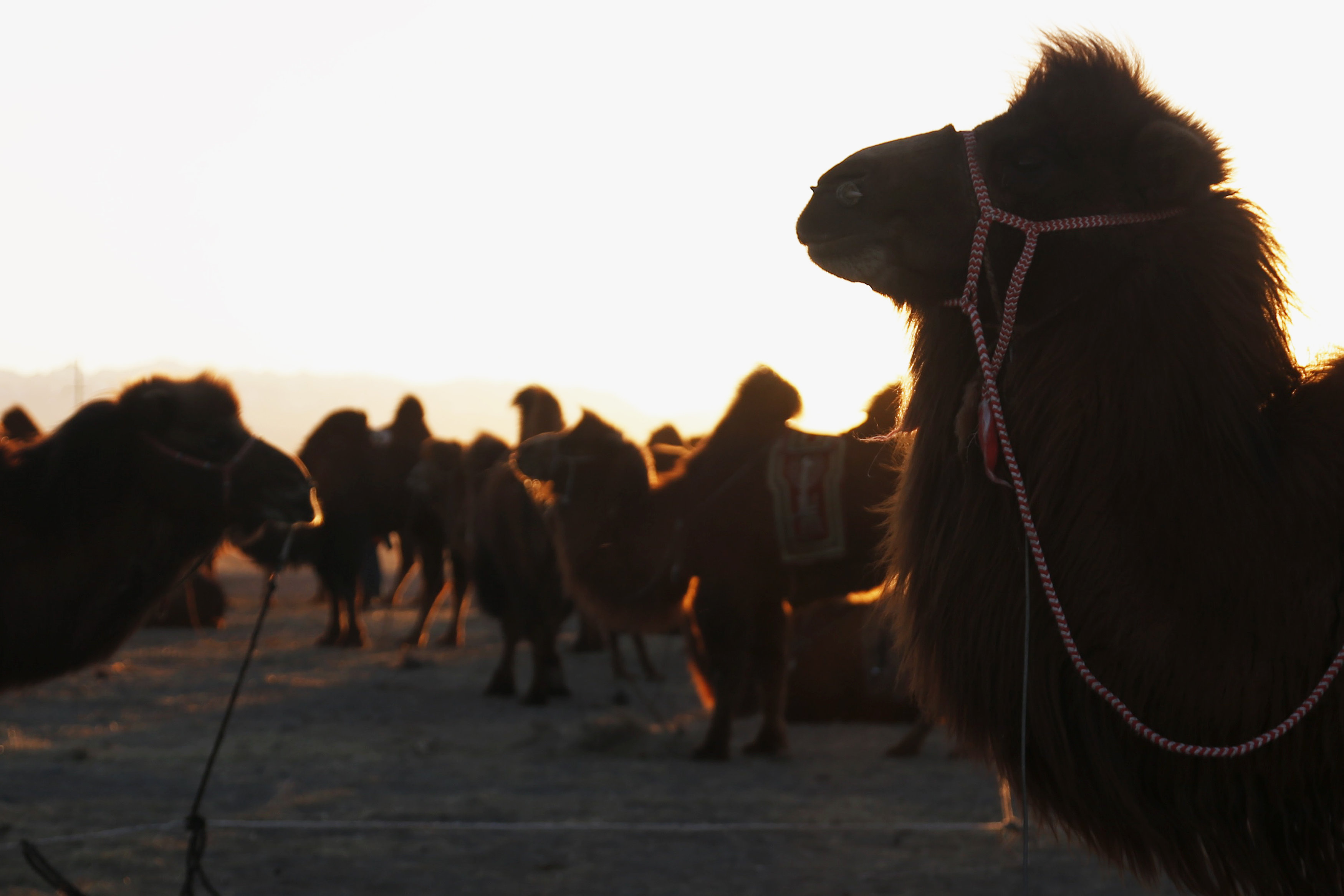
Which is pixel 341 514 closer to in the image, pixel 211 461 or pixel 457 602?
pixel 457 602

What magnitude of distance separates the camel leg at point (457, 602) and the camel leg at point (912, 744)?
815 centimetres

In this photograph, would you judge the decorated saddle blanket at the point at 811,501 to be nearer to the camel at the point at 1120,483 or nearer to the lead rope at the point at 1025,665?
the camel at the point at 1120,483

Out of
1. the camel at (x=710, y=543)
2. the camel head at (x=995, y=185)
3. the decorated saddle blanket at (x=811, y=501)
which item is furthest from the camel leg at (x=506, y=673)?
the camel head at (x=995, y=185)

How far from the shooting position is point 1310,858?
2.03 meters

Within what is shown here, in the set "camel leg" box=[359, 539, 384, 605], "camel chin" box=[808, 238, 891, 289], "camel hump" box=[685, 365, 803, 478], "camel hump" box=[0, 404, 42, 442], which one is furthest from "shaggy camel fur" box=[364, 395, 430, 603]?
"camel chin" box=[808, 238, 891, 289]

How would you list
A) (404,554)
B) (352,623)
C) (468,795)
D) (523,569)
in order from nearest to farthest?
(468,795), (523,569), (352,623), (404,554)

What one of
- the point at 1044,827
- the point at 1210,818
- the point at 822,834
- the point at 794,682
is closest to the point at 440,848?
the point at 822,834

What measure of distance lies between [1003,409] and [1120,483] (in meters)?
0.27

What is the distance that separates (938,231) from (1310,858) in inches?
53.9

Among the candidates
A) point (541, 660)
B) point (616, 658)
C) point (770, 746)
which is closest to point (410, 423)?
point (616, 658)

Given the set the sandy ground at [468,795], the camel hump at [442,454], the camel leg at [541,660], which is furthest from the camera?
the camel hump at [442,454]

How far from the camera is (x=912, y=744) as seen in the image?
26.8 feet

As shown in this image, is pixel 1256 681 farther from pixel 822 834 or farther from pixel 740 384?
pixel 740 384

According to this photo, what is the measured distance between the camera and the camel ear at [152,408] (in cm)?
448
